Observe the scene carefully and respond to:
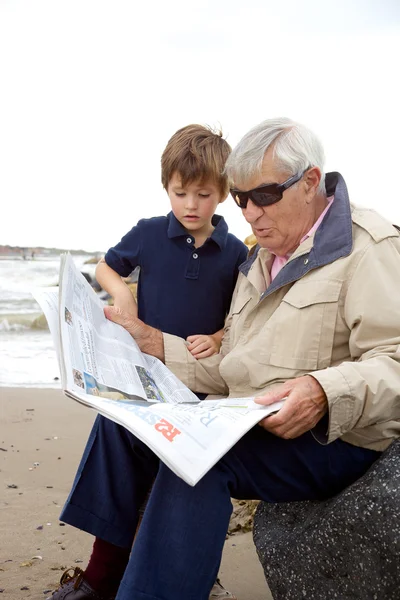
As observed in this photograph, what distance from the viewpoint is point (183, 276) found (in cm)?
320

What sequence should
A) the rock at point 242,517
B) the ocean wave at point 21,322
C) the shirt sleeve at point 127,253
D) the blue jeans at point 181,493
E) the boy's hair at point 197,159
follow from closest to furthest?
the blue jeans at point 181,493 → the boy's hair at point 197,159 → the shirt sleeve at point 127,253 → the rock at point 242,517 → the ocean wave at point 21,322

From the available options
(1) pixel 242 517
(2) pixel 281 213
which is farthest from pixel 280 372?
→ (1) pixel 242 517

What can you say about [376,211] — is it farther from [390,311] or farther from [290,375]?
[290,375]

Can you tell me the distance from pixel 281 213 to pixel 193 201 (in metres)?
0.56

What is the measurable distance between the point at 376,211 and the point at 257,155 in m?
0.44

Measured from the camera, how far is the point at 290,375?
2473 millimetres

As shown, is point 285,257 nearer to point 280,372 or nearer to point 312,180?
point 312,180

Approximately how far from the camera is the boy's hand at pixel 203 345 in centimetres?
296

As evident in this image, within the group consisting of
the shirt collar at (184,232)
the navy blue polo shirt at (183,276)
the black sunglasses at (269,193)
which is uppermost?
the black sunglasses at (269,193)

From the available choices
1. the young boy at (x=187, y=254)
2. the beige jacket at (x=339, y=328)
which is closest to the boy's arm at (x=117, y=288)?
the young boy at (x=187, y=254)

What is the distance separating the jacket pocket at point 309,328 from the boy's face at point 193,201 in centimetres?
78

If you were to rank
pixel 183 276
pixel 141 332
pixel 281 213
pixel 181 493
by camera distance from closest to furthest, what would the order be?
1. pixel 181 493
2. pixel 281 213
3. pixel 141 332
4. pixel 183 276

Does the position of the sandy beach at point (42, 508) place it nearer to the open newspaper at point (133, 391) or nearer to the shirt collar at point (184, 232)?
the open newspaper at point (133, 391)

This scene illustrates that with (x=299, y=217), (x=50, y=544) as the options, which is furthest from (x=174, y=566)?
(x=50, y=544)
